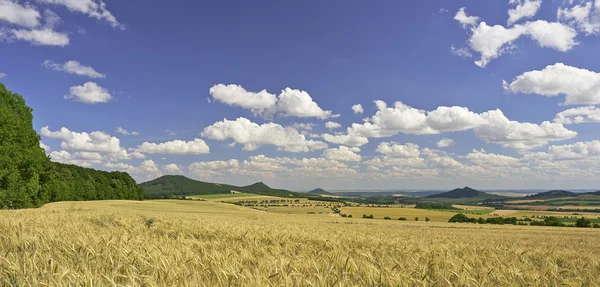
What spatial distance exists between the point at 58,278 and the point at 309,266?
2.49 m

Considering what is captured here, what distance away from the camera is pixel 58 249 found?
5.22m

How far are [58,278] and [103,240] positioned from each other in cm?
271

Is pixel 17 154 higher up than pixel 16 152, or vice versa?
pixel 16 152

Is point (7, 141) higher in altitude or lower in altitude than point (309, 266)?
higher

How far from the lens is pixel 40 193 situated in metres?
50.3

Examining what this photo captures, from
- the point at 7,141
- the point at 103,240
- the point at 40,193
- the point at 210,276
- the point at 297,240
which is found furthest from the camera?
the point at 40,193

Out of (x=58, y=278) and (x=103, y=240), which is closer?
(x=58, y=278)

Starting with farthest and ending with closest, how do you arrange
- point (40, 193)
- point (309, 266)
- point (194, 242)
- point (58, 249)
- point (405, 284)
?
point (40, 193) → point (194, 242) → point (58, 249) → point (309, 266) → point (405, 284)

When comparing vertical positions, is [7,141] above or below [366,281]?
above

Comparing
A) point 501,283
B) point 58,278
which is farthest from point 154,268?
point 501,283

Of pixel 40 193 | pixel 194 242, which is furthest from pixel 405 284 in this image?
pixel 40 193

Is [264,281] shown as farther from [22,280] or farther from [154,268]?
[22,280]

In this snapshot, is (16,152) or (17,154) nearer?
(16,152)

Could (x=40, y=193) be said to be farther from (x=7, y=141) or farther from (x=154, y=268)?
(x=154, y=268)
